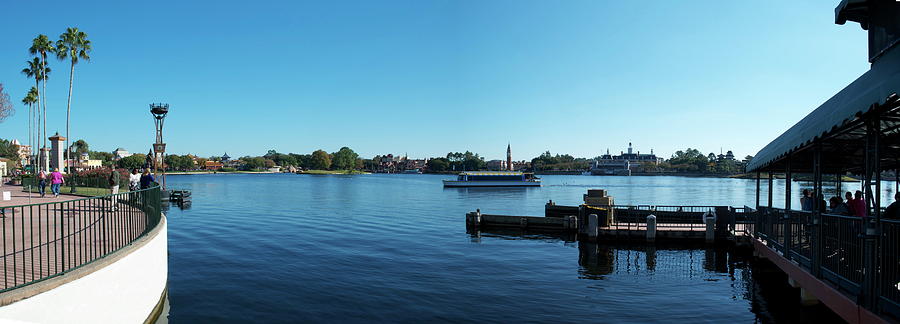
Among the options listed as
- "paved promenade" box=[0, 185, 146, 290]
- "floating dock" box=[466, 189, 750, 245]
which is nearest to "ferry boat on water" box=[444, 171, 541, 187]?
"floating dock" box=[466, 189, 750, 245]

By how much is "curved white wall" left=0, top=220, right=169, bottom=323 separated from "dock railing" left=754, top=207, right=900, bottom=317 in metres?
11.6

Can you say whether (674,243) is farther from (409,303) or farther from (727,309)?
(409,303)

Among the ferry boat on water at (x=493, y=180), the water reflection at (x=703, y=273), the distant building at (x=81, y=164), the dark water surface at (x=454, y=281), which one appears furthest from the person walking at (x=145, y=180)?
the ferry boat on water at (x=493, y=180)

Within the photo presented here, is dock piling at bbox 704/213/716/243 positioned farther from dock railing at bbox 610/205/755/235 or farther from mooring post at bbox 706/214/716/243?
dock railing at bbox 610/205/755/235

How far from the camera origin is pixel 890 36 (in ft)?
34.3

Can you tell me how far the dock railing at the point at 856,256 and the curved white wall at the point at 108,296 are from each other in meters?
11.6

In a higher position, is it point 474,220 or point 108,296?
Answer: point 108,296

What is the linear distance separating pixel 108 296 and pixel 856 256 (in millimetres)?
12551

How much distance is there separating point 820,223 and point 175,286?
16.6 meters

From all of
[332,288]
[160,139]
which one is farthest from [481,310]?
[160,139]

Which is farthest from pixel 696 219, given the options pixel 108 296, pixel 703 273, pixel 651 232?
pixel 108 296

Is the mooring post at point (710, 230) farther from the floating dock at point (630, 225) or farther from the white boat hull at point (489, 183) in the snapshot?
the white boat hull at point (489, 183)

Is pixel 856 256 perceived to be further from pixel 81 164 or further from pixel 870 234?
pixel 81 164

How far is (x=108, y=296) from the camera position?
26.6 ft
